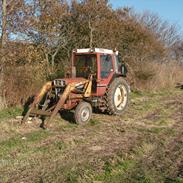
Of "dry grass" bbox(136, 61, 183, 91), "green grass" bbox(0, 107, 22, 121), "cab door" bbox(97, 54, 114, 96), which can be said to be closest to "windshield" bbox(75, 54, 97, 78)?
"cab door" bbox(97, 54, 114, 96)

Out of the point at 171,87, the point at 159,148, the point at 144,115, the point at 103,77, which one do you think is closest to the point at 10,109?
the point at 103,77

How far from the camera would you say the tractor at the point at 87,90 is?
34.5 feet

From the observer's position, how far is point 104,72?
11539 millimetres

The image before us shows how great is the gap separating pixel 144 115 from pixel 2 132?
4649mm

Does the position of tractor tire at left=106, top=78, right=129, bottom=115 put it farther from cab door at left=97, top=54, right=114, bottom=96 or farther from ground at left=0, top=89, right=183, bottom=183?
ground at left=0, top=89, right=183, bottom=183

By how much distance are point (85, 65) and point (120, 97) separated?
1607mm

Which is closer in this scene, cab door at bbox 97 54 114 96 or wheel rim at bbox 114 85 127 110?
cab door at bbox 97 54 114 96

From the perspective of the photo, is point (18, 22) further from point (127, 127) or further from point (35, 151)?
point (35, 151)

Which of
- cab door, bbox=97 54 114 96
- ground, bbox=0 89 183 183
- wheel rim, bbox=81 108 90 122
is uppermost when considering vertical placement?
cab door, bbox=97 54 114 96

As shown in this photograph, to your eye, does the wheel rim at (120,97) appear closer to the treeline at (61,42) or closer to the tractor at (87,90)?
the tractor at (87,90)

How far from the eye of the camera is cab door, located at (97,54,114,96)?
1134 cm

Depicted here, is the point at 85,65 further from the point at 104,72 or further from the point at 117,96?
the point at 117,96

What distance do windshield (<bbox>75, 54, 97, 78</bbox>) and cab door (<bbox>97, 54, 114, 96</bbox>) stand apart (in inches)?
7.4

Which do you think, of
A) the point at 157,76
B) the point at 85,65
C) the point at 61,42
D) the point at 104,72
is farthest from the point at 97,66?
the point at 157,76
